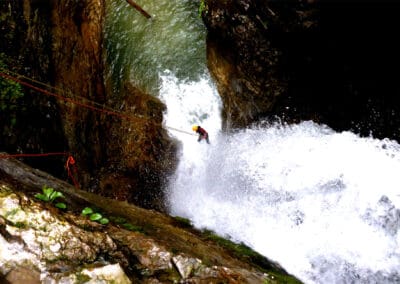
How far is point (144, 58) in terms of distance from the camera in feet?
24.5

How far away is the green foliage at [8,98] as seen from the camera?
5262 mm

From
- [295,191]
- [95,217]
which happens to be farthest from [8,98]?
[295,191]

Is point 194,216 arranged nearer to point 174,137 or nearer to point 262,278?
point 174,137

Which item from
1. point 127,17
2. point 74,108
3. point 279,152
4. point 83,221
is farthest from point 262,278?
point 127,17

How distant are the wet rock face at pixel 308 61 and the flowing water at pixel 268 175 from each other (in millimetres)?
386

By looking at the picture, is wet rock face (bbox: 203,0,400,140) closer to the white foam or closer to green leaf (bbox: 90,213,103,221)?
the white foam

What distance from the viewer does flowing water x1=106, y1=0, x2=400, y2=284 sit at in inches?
199

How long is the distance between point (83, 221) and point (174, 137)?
12.9ft

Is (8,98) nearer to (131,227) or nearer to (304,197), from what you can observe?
(131,227)

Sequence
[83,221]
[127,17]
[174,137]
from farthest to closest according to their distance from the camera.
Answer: [127,17], [174,137], [83,221]

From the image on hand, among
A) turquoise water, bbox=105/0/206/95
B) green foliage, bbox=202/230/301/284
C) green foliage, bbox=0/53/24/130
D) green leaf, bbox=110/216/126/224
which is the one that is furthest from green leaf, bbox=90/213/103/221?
turquoise water, bbox=105/0/206/95

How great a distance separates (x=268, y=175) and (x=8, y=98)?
4.62m

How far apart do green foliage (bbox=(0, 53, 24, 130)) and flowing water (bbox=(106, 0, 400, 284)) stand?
2.46m

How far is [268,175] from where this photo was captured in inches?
247
